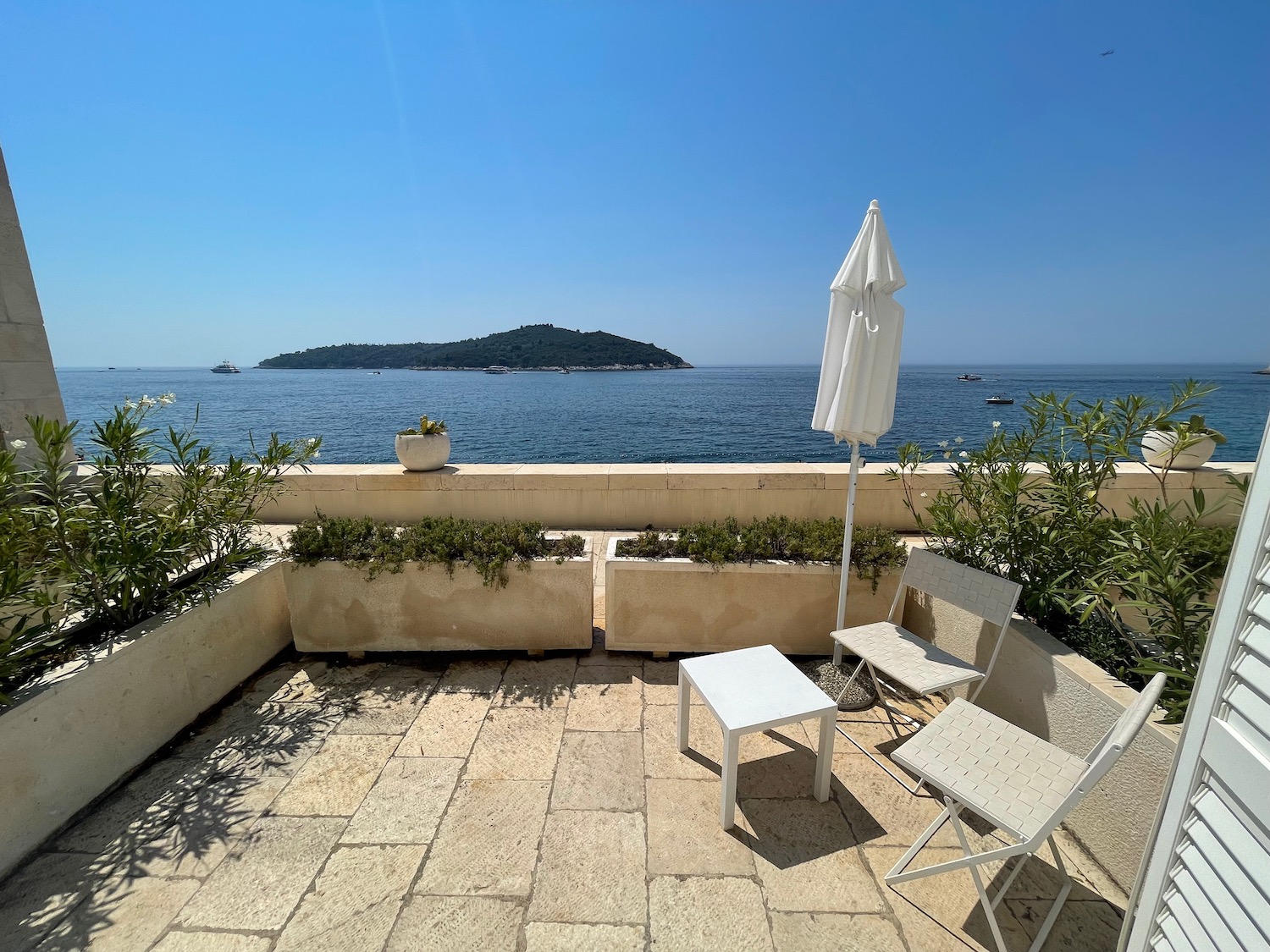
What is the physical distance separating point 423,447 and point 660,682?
3.69 meters

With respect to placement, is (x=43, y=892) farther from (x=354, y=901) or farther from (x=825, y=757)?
(x=825, y=757)

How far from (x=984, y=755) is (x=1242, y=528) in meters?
1.31

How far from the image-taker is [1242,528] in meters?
1.14

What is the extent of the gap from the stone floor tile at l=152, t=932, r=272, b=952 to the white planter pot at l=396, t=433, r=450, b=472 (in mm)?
4164

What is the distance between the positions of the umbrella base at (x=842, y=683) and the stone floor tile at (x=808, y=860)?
0.77 meters

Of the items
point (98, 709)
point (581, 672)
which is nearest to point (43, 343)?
point (98, 709)

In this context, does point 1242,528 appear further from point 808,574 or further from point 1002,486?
point 808,574

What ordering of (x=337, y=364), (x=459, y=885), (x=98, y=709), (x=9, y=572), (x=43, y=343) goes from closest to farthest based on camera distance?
(x=459, y=885) < (x=9, y=572) < (x=98, y=709) < (x=43, y=343) < (x=337, y=364)

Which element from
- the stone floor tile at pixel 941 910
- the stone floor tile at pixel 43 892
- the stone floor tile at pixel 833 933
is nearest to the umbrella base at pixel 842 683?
the stone floor tile at pixel 941 910

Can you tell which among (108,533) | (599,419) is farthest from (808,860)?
(599,419)

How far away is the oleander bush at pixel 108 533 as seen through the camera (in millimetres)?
2367

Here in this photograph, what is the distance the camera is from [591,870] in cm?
201

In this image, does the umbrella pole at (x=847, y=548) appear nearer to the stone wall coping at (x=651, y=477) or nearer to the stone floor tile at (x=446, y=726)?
the stone floor tile at (x=446, y=726)

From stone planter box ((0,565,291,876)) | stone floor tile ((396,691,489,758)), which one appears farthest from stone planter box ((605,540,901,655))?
stone planter box ((0,565,291,876))
